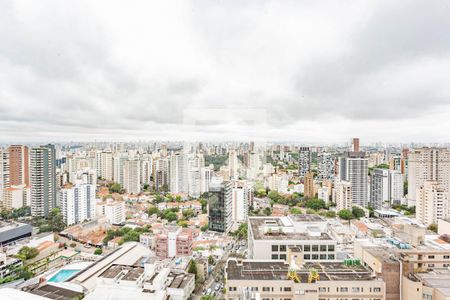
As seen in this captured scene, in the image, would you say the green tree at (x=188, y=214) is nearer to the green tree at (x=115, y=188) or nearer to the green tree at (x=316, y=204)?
the green tree at (x=316, y=204)

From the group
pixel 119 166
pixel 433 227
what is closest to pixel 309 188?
pixel 433 227

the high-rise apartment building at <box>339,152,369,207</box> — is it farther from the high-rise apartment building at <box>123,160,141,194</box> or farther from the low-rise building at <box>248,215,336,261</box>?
the high-rise apartment building at <box>123,160,141,194</box>

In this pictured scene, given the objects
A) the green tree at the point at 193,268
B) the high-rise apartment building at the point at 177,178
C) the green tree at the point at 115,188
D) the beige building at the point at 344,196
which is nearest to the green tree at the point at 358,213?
the beige building at the point at 344,196

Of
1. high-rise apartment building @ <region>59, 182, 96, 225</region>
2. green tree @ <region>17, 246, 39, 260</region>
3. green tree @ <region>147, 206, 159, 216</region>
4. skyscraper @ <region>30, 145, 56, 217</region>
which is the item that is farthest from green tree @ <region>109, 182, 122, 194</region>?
green tree @ <region>17, 246, 39, 260</region>

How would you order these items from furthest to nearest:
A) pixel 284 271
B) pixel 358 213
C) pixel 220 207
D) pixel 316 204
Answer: pixel 316 204, pixel 358 213, pixel 220 207, pixel 284 271

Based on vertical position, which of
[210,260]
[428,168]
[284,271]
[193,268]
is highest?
[428,168]

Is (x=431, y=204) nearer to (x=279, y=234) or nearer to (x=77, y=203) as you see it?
(x=279, y=234)

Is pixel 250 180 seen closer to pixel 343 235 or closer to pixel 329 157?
pixel 343 235
